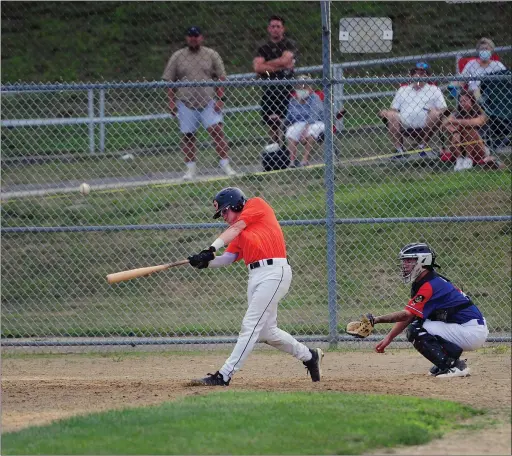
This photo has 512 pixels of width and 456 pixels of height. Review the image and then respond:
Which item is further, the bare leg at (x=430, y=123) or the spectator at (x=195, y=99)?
the bare leg at (x=430, y=123)

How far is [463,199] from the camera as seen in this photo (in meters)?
13.6

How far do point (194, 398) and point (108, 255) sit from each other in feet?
20.1

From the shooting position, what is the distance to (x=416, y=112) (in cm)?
1320

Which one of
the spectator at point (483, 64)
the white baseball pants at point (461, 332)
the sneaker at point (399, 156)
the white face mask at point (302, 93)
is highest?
the spectator at point (483, 64)

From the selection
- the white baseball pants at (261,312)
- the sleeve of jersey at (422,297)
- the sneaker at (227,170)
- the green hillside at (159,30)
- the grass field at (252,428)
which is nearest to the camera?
the grass field at (252,428)

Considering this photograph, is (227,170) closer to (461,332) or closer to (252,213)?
(252,213)

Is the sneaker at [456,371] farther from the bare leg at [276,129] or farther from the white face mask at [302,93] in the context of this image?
the white face mask at [302,93]

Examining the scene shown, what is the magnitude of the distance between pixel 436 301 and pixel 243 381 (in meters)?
1.73

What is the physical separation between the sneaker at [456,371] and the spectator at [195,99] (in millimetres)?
4807

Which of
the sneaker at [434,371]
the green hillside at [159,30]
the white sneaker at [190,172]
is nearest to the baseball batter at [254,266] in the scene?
the sneaker at [434,371]

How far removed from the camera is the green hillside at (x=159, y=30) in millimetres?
20516

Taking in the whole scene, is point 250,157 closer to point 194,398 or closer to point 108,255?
point 108,255

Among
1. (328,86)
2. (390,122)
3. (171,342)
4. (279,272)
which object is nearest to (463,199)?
(390,122)

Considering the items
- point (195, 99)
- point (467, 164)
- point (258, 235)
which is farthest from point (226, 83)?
point (467, 164)
